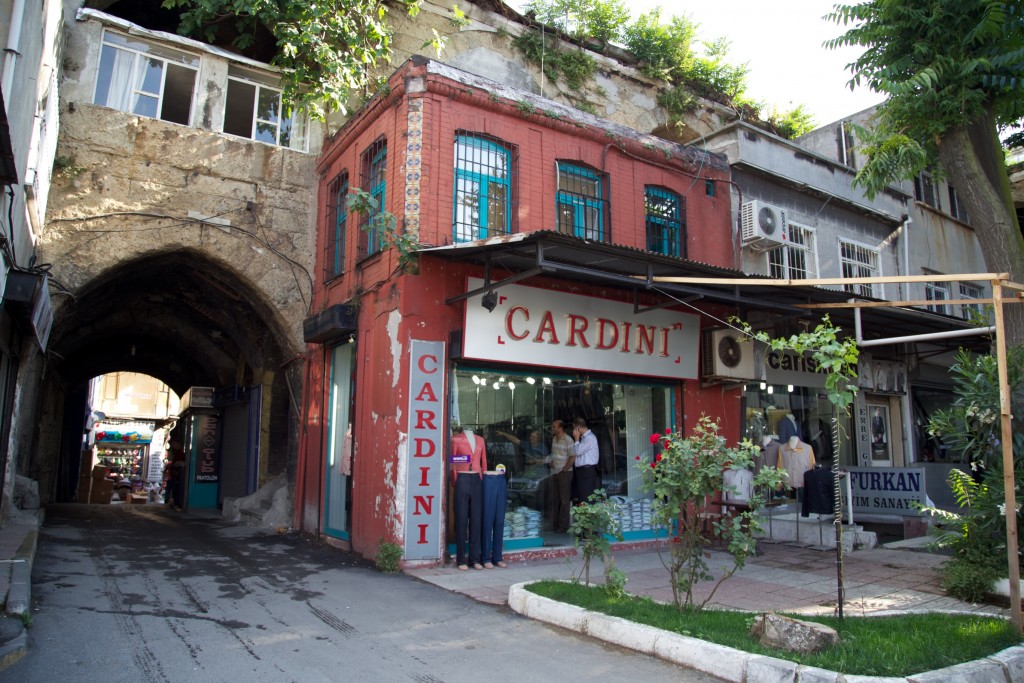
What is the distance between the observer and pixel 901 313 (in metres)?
12.6

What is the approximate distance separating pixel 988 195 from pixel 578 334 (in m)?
5.90

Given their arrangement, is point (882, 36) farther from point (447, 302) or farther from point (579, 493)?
point (579, 493)

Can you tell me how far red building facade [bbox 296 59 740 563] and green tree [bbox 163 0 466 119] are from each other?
35.6 inches

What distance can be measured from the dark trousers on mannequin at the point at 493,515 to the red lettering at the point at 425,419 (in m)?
0.97

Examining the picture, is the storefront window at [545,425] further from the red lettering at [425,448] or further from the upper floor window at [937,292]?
the upper floor window at [937,292]

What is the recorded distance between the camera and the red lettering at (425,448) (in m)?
8.80

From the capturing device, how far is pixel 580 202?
36.3 feet

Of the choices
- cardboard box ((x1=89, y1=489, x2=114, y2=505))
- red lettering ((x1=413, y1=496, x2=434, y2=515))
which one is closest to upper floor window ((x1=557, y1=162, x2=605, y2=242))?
red lettering ((x1=413, y1=496, x2=434, y2=515))

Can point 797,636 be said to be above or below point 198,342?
below

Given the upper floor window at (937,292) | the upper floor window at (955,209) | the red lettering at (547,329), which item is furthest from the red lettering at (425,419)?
the upper floor window at (955,209)

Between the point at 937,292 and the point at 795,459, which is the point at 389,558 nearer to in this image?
the point at 795,459

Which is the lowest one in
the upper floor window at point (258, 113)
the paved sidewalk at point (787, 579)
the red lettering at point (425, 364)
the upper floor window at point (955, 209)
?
the paved sidewalk at point (787, 579)

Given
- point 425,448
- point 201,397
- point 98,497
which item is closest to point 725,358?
point 425,448

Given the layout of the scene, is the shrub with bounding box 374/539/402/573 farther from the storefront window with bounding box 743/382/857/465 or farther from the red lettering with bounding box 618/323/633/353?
the storefront window with bounding box 743/382/857/465
